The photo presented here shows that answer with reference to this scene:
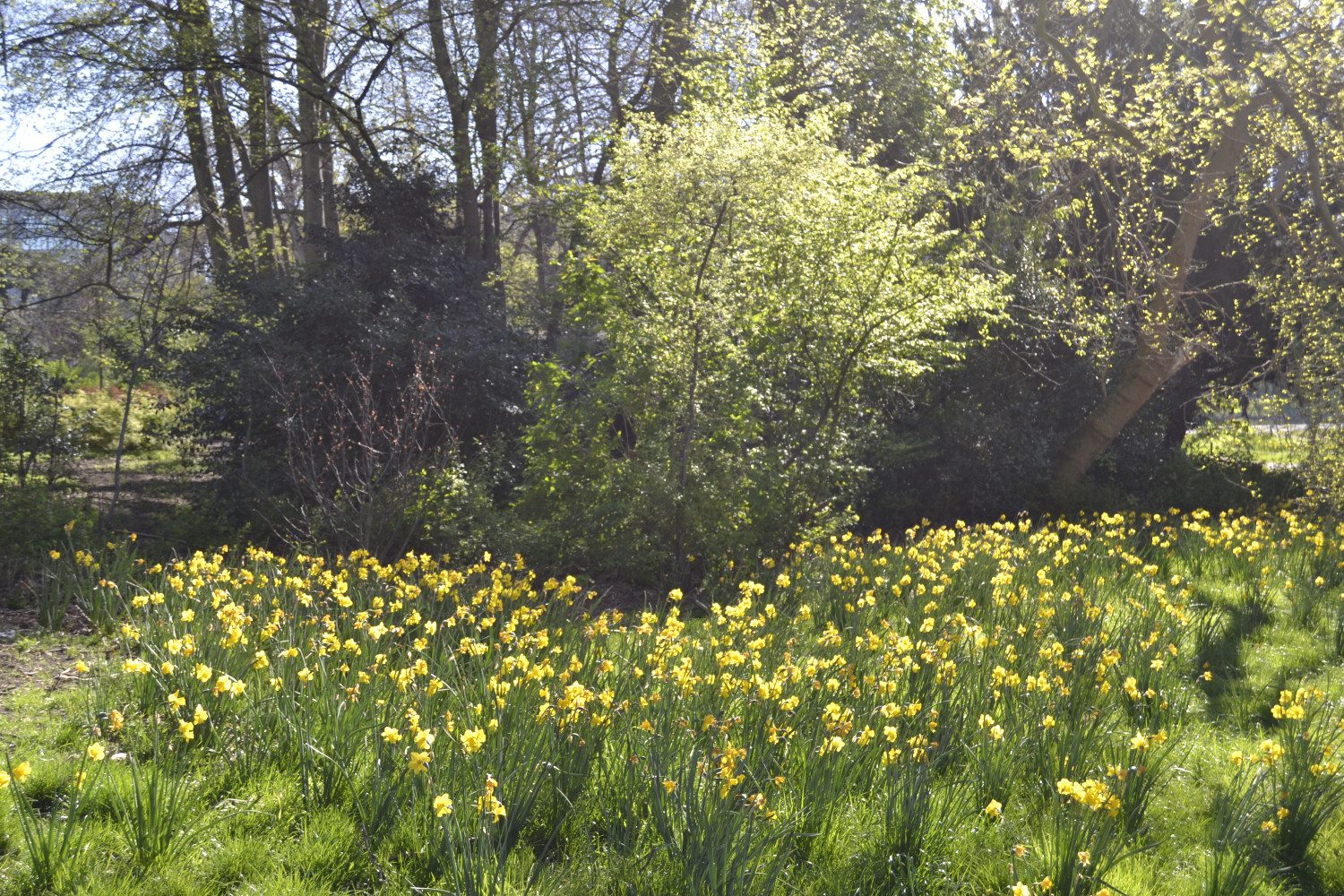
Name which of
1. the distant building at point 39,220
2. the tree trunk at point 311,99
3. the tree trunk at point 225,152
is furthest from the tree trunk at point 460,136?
the distant building at point 39,220

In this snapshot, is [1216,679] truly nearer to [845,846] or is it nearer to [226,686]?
[845,846]

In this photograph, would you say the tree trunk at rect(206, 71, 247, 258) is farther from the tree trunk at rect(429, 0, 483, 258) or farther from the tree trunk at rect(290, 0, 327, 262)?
the tree trunk at rect(429, 0, 483, 258)

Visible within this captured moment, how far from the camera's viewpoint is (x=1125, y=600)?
208 inches

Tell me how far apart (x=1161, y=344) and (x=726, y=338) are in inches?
242

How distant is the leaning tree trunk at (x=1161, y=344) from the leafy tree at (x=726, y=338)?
3627 millimetres

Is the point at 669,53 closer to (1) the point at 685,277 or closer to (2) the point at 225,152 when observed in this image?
(2) the point at 225,152

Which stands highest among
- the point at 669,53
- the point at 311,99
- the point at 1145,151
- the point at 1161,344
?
the point at 669,53

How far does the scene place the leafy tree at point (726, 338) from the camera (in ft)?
23.4

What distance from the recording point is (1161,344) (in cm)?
1055

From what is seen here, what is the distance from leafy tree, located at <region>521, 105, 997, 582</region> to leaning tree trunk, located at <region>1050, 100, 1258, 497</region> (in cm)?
363

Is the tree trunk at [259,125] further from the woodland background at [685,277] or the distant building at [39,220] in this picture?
the distant building at [39,220]

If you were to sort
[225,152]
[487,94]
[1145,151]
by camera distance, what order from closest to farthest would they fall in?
1. [1145,151]
2. [487,94]
3. [225,152]

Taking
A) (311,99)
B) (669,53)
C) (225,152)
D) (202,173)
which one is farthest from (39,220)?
(669,53)

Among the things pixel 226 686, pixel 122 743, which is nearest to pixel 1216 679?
pixel 226 686
